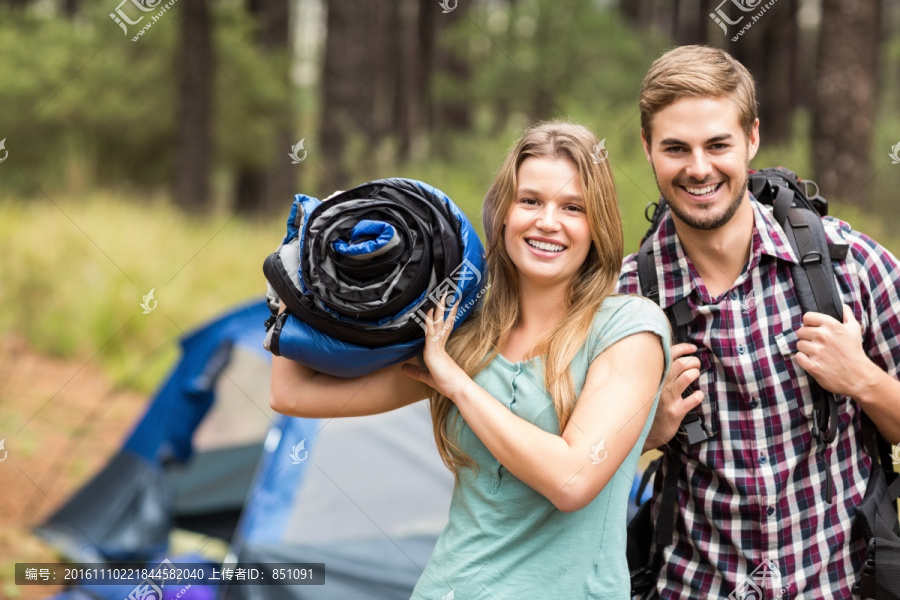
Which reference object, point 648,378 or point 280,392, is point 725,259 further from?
point 280,392

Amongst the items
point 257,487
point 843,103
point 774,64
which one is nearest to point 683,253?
point 257,487

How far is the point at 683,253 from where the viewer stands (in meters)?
2.05

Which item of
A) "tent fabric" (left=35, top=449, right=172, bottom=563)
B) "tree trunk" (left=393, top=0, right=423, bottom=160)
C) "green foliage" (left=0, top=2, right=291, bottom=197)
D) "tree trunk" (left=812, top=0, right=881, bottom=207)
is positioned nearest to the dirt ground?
"tent fabric" (left=35, top=449, right=172, bottom=563)

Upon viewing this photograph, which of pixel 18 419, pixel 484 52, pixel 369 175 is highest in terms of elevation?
pixel 484 52

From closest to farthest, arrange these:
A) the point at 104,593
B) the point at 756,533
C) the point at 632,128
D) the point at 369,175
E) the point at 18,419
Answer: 1. the point at 756,533
2. the point at 104,593
3. the point at 18,419
4. the point at 632,128
5. the point at 369,175

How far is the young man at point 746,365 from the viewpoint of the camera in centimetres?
190

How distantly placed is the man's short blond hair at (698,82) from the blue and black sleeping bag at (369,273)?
0.56 meters

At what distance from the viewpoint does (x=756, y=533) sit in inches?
76.3

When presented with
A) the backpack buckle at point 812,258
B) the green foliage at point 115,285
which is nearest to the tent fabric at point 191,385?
the green foliage at point 115,285

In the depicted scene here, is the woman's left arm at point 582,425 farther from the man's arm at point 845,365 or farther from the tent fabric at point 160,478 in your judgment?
the tent fabric at point 160,478

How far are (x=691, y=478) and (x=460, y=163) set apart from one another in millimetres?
7359

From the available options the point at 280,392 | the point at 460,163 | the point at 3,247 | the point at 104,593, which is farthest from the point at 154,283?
the point at 280,392

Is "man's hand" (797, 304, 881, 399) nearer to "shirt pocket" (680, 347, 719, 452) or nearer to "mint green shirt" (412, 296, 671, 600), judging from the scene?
"shirt pocket" (680, 347, 719, 452)

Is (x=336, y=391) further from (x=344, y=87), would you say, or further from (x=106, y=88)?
(x=106, y=88)
